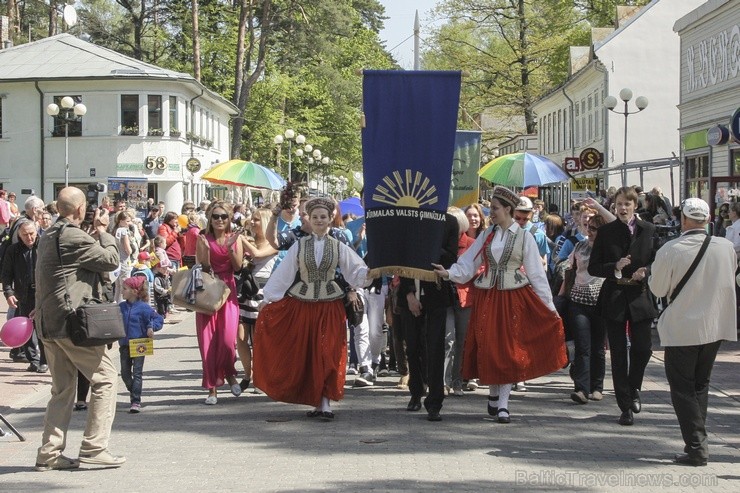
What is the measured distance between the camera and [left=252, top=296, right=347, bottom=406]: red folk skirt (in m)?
9.89

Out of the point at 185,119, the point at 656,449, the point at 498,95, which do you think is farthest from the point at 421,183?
the point at 498,95

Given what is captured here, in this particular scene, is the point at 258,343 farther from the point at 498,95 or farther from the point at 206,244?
the point at 498,95

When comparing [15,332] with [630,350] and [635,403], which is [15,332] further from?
[635,403]

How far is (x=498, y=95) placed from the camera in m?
57.5

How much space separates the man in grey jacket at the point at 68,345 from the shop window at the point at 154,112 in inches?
1678

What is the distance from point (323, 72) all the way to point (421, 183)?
5581 centimetres

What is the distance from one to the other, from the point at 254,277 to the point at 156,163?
3786 cm

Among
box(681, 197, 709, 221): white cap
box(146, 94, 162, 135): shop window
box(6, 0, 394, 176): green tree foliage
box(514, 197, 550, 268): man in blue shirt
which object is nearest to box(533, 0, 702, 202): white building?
box(6, 0, 394, 176): green tree foliage

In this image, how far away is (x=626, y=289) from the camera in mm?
9672

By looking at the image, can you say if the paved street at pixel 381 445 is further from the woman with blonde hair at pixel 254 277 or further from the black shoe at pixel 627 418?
the woman with blonde hair at pixel 254 277

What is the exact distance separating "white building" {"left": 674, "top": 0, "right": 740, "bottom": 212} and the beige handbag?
62.1ft

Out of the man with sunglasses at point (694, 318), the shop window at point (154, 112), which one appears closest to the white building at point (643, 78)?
the shop window at point (154, 112)

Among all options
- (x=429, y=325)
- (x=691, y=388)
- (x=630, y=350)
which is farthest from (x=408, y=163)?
(x=691, y=388)

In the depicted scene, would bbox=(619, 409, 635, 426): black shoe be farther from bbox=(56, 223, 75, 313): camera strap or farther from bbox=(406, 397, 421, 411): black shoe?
bbox=(56, 223, 75, 313): camera strap
